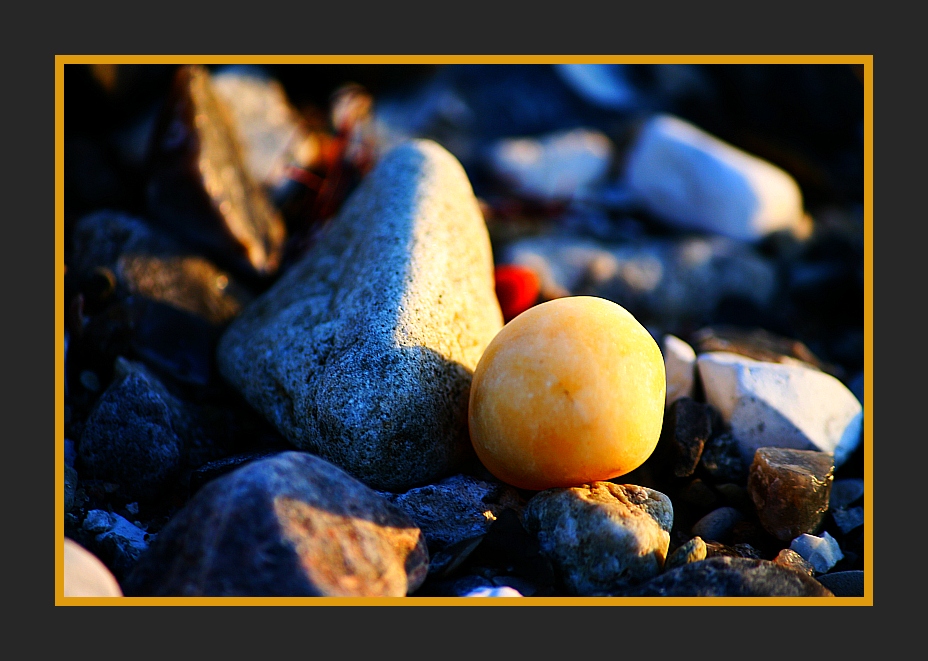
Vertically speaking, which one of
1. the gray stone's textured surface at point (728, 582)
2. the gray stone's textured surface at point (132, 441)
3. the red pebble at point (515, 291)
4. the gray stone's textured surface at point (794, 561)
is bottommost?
the gray stone's textured surface at point (794, 561)

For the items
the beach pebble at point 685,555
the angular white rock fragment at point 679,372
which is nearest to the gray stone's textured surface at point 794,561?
the beach pebble at point 685,555

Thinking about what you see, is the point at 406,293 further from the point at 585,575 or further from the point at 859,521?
the point at 859,521

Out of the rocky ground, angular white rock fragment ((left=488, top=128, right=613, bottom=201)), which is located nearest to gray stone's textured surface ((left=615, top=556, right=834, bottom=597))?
the rocky ground

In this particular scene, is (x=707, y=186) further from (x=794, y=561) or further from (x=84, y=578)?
(x=84, y=578)

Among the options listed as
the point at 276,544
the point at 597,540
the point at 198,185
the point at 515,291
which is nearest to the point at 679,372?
the point at 515,291

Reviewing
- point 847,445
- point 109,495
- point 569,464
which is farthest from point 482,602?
point 847,445

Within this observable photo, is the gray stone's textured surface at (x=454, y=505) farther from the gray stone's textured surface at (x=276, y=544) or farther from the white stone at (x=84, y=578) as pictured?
the white stone at (x=84, y=578)
